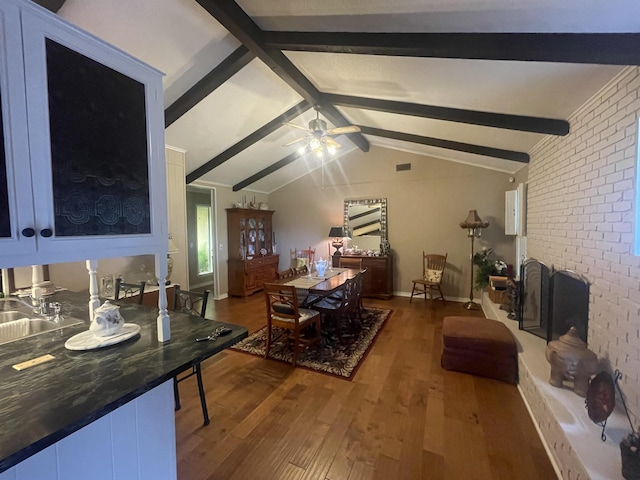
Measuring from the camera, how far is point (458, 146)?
4.16 m

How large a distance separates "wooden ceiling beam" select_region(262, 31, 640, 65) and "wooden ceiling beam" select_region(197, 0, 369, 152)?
37 centimetres

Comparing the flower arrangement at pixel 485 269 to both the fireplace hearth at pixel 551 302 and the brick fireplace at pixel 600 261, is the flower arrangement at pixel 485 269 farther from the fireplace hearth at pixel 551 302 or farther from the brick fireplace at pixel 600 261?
the brick fireplace at pixel 600 261

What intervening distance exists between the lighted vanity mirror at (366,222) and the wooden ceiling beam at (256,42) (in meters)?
2.61

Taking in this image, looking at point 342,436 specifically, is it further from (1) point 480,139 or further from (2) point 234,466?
(1) point 480,139

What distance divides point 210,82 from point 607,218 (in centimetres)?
378

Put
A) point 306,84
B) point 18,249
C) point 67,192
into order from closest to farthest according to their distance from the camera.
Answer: point 18,249
point 67,192
point 306,84

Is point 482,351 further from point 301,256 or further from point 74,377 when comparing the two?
point 301,256

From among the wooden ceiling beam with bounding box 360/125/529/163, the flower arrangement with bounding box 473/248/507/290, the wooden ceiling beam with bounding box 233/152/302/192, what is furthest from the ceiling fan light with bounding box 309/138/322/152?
the flower arrangement with bounding box 473/248/507/290

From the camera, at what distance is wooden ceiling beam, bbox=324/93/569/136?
8.32 ft

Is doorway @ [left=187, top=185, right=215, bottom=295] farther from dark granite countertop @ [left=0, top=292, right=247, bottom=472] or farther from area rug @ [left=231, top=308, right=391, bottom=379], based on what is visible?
dark granite countertop @ [left=0, top=292, right=247, bottom=472]

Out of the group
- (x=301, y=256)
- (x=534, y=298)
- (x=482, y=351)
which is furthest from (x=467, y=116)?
(x=301, y=256)

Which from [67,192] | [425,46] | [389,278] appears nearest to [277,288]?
[67,192]

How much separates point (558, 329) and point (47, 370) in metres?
3.71

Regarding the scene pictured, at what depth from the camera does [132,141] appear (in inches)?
49.0
